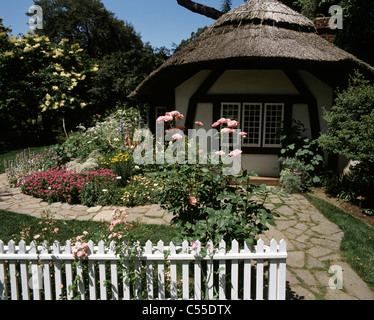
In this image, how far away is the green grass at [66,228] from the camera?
4105 mm

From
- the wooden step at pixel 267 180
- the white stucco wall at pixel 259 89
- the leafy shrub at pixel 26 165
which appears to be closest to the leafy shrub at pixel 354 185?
the wooden step at pixel 267 180

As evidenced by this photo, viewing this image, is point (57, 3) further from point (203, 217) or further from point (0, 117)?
point (203, 217)

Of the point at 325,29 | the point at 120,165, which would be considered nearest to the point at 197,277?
the point at 120,165

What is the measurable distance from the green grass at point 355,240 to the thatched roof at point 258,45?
11.5 feet

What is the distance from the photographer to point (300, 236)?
4.38 metres

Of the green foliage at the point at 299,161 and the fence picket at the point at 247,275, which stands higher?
the green foliage at the point at 299,161

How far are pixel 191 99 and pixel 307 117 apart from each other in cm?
332

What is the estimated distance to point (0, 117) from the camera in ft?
41.3

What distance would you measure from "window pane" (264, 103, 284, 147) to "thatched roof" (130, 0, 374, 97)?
1.23 meters

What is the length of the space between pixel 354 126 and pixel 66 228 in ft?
19.3

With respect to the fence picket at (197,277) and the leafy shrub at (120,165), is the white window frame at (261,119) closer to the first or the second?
the leafy shrub at (120,165)

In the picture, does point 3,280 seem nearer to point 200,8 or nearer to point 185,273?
point 185,273

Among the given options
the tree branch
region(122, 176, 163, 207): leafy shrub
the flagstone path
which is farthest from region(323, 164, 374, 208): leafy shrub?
the tree branch
